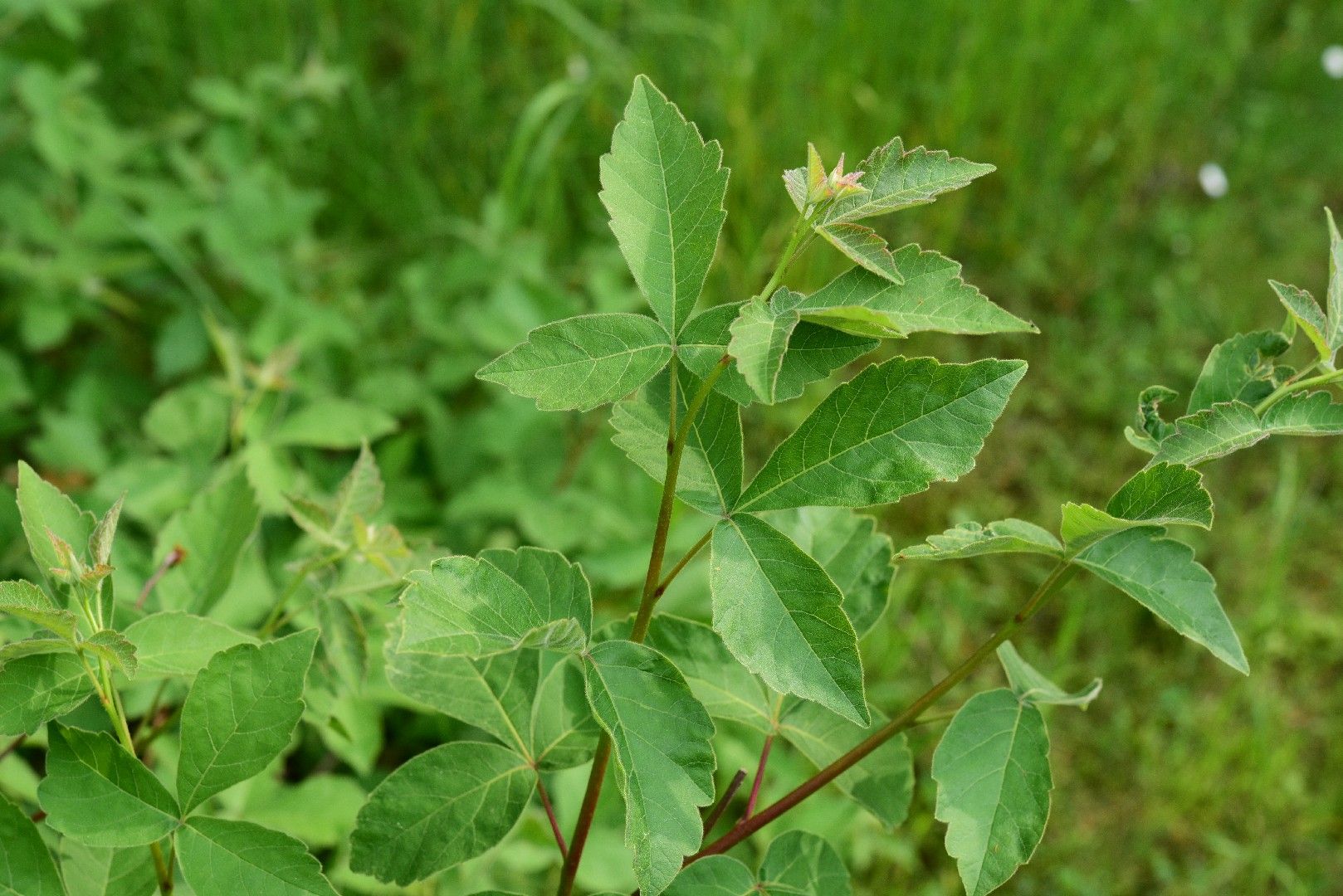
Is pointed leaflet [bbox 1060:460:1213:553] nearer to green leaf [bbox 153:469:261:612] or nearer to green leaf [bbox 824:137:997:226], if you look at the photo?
green leaf [bbox 824:137:997:226]

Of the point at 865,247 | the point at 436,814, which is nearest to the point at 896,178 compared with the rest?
the point at 865,247

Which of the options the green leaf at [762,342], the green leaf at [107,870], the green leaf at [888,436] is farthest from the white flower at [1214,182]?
the green leaf at [107,870]

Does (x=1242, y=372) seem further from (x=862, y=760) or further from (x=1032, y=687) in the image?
(x=862, y=760)

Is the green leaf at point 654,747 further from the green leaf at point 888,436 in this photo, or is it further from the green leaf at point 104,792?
the green leaf at point 104,792

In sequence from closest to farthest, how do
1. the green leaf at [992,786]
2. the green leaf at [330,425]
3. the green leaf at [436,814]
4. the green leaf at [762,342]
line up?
the green leaf at [762,342] < the green leaf at [992,786] < the green leaf at [436,814] < the green leaf at [330,425]

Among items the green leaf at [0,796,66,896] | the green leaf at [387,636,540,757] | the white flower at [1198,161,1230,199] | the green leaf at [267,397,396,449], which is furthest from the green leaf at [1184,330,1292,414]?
the white flower at [1198,161,1230,199]

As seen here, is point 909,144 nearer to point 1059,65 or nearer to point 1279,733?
point 1059,65

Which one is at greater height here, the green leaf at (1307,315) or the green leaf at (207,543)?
the green leaf at (1307,315)
